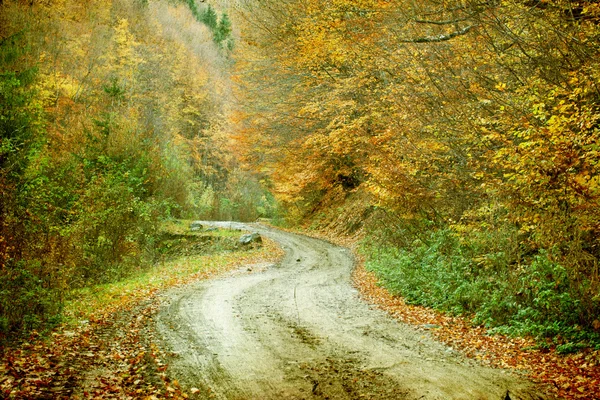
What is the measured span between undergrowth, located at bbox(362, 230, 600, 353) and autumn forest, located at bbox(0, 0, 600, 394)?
0.04m

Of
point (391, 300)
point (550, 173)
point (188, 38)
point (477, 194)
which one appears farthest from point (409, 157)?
point (188, 38)

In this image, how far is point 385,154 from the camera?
47.3 feet

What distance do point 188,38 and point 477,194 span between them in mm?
54655

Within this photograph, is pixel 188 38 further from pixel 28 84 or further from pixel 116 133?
pixel 28 84

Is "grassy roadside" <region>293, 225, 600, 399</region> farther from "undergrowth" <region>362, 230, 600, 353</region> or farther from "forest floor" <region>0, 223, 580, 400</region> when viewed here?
"undergrowth" <region>362, 230, 600, 353</region>

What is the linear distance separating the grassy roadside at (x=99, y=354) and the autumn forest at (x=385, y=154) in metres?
0.67

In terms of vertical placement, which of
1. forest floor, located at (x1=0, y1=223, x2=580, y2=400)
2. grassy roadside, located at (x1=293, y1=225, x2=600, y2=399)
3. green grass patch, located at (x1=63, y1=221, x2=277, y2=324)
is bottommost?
green grass patch, located at (x1=63, y1=221, x2=277, y2=324)

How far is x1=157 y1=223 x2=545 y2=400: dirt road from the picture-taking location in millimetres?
5539

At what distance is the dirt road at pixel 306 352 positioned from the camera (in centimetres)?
554

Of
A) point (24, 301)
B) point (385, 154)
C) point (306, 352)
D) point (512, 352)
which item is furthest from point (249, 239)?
point (512, 352)

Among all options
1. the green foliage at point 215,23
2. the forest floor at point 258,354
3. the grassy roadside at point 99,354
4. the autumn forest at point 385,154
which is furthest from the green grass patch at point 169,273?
the green foliage at point 215,23

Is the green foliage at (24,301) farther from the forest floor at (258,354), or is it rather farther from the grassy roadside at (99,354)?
the forest floor at (258,354)

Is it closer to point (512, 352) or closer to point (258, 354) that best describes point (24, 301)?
point (258, 354)

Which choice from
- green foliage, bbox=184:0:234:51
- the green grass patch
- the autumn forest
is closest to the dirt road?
the green grass patch
